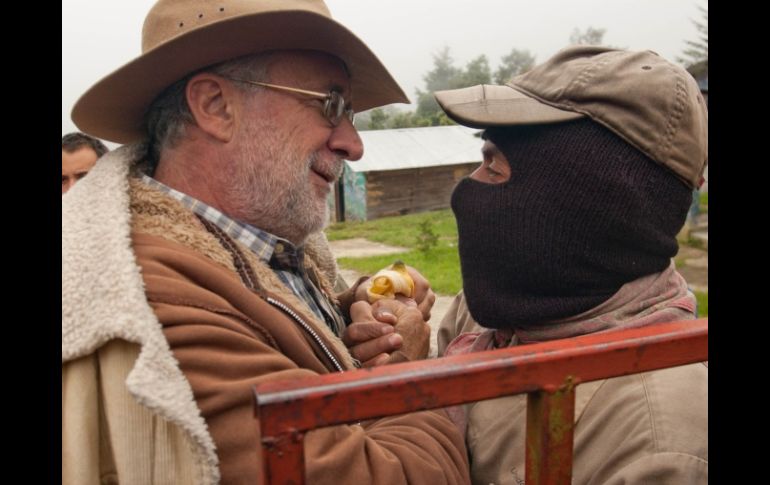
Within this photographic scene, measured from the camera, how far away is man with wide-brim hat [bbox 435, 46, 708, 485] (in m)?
1.75

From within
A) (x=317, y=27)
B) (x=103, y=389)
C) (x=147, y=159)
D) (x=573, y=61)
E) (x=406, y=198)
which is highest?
(x=317, y=27)

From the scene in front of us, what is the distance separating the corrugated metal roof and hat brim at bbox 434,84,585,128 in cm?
1943

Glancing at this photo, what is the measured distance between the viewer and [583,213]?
1797 millimetres

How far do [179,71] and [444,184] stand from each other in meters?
21.3

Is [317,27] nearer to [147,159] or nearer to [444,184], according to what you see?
[147,159]

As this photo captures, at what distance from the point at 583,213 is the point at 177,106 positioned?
1521 millimetres

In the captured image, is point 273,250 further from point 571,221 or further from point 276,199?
point 571,221

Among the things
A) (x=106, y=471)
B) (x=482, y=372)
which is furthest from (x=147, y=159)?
(x=482, y=372)

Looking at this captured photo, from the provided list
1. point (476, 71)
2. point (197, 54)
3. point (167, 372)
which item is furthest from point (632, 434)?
point (476, 71)

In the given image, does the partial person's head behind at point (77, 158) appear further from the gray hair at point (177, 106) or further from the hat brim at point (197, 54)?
the gray hair at point (177, 106)

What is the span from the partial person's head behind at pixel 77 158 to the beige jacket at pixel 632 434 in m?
4.32

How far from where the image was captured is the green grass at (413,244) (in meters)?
11.2

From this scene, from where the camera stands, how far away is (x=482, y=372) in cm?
105

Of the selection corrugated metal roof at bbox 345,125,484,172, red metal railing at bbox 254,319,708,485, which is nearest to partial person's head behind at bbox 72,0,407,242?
red metal railing at bbox 254,319,708,485
